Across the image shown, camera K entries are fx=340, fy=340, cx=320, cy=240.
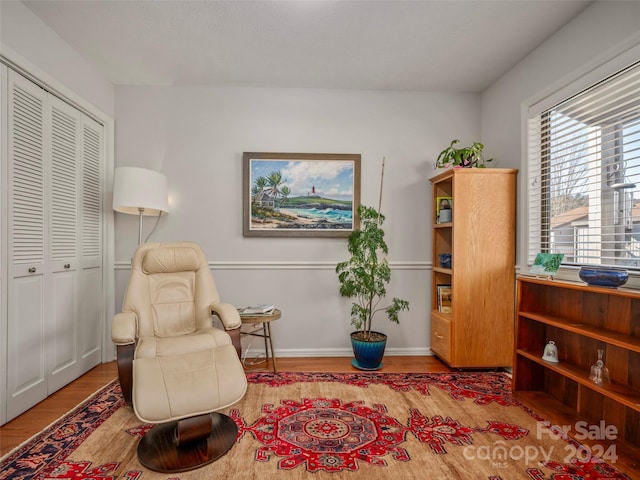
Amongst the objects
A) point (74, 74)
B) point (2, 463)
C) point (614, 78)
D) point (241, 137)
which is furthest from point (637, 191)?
point (74, 74)

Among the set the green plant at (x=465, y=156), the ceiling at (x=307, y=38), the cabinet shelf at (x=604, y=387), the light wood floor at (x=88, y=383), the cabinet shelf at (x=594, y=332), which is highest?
the ceiling at (x=307, y=38)

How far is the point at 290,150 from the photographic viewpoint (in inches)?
127

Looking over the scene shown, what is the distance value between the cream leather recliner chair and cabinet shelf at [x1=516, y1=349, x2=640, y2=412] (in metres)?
1.85

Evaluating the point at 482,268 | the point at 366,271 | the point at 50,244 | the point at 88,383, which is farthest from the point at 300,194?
the point at 88,383

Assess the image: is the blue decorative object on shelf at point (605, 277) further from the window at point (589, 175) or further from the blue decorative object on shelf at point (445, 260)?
the blue decorative object on shelf at point (445, 260)

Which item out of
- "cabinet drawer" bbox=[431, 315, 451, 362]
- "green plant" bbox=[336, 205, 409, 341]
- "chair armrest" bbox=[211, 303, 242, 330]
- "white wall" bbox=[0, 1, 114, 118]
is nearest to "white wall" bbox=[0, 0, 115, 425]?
"white wall" bbox=[0, 1, 114, 118]

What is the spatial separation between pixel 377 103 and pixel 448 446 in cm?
283

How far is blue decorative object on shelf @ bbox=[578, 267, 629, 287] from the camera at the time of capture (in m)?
1.75

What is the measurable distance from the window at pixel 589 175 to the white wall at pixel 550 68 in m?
0.12

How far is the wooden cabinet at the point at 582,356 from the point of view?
1.78 meters

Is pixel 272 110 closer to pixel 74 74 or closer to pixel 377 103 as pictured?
pixel 377 103

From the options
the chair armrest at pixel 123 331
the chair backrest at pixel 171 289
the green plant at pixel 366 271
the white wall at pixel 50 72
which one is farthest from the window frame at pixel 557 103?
the white wall at pixel 50 72

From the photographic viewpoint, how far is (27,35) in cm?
217

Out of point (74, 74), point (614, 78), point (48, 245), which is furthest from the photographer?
point (74, 74)
